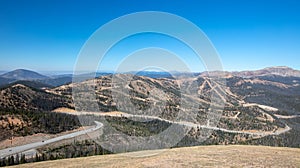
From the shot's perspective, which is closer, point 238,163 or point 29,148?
point 238,163

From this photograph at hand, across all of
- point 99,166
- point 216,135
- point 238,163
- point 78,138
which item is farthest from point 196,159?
point 216,135

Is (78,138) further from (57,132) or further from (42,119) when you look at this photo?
(42,119)

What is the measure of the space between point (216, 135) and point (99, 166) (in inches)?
6225

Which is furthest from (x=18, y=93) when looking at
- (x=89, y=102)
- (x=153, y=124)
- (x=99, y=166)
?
(x=99, y=166)

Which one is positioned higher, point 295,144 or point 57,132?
point 57,132

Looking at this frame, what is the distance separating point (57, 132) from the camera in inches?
5443

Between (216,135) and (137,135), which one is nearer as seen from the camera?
(137,135)

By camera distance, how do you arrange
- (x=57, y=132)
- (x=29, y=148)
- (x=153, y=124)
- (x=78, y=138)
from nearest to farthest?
(x=29, y=148)
(x=78, y=138)
(x=57, y=132)
(x=153, y=124)

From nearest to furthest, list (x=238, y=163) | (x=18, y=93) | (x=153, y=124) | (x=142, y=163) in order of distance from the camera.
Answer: (x=238, y=163) < (x=142, y=163) < (x=153, y=124) < (x=18, y=93)

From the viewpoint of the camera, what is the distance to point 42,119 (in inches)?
5610

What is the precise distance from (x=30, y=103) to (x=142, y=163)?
176 meters

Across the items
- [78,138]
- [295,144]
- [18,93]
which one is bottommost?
[295,144]

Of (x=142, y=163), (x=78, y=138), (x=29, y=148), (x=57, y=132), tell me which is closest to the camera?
(x=142, y=163)

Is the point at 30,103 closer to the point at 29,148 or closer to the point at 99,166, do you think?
the point at 29,148
